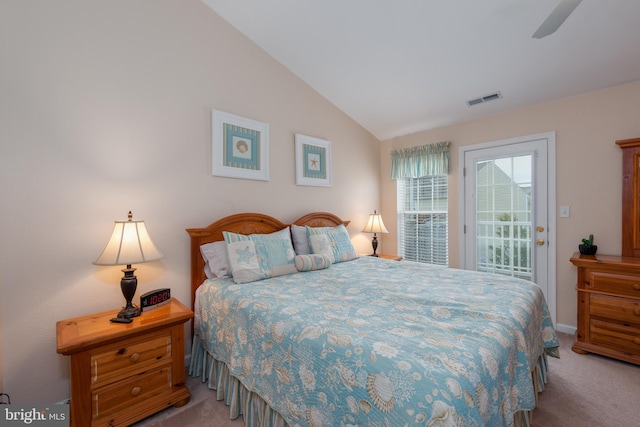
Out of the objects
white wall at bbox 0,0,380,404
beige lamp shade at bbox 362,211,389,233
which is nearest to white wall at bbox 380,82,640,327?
beige lamp shade at bbox 362,211,389,233

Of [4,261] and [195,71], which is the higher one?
[195,71]

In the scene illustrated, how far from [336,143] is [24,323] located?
3.23 meters

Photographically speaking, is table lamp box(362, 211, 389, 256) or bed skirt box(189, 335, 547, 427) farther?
table lamp box(362, 211, 389, 256)

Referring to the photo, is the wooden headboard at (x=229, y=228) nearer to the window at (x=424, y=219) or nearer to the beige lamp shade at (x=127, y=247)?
the beige lamp shade at (x=127, y=247)

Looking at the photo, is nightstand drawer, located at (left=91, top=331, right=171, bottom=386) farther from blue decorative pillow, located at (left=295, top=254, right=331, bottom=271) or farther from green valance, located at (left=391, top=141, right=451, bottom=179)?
green valance, located at (left=391, top=141, right=451, bottom=179)

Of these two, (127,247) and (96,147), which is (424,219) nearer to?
(127,247)

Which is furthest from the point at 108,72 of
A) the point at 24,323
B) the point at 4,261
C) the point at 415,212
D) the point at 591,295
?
the point at 591,295

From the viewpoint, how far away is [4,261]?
5.44 ft

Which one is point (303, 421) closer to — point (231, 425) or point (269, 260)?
point (231, 425)

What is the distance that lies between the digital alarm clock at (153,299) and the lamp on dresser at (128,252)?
0.05m

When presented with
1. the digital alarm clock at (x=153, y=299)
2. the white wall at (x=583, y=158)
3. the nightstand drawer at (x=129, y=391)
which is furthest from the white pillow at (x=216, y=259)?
the white wall at (x=583, y=158)

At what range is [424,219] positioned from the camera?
4.00 metres

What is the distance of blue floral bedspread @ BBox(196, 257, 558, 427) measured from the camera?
0.95m

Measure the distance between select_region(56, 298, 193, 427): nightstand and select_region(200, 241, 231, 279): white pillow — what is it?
45cm
